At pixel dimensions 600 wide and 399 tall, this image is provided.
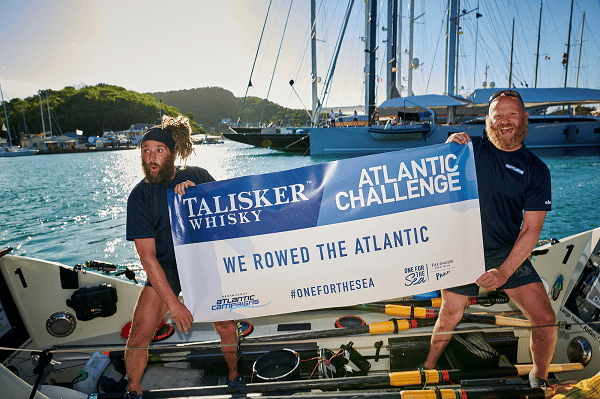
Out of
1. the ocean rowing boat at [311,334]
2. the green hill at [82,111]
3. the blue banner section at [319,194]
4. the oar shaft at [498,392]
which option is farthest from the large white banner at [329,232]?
the green hill at [82,111]

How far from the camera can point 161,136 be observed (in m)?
2.60

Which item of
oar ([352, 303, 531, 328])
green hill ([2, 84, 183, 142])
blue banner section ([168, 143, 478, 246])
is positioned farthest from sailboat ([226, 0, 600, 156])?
green hill ([2, 84, 183, 142])

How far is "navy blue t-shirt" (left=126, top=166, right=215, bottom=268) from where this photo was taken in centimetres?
252

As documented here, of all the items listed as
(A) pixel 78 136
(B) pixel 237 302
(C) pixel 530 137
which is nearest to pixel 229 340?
(B) pixel 237 302

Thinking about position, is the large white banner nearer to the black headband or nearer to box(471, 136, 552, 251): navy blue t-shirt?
box(471, 136, 552, 251): navy blue t-shirt

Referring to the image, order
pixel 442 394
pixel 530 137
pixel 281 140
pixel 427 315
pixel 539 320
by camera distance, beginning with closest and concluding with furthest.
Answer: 1. pixel 442 394
2. pixel 539 320
3. pixel 427 315
4. pixel 530 137
5. pixel 281 140

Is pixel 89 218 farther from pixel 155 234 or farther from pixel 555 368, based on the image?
pixel 555 368

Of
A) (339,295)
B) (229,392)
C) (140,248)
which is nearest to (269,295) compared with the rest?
(339,295)

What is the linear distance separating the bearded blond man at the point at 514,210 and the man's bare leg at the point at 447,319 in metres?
0.26

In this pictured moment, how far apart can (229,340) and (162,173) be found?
157 cm

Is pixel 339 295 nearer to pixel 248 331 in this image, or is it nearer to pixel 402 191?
pixel 402 191

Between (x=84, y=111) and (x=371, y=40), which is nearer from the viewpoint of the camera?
(x=371, y=40)

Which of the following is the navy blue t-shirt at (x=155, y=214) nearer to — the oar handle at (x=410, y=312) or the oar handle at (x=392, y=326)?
the oar handle at (x=392, y=326)

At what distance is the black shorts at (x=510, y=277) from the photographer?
8.39ft
